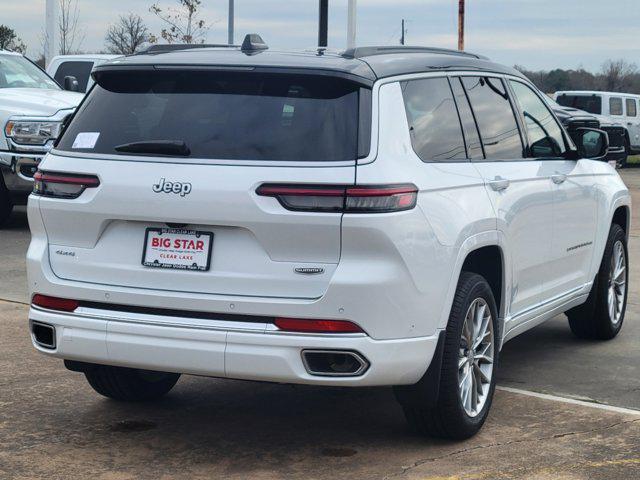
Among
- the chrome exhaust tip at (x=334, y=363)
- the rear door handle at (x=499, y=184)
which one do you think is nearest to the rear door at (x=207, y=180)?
the chrome exhaust tip at (x=334, y=363)

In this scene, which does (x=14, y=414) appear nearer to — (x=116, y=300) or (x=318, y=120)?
(x=116, y=300)

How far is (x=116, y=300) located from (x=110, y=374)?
1053 mm

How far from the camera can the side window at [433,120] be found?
5.21m

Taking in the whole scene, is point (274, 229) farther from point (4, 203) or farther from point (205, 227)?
point (4, 203)

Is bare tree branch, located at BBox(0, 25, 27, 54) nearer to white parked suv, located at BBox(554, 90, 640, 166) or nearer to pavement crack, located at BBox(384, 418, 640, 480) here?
white parked suv, located at BBox(554, 90, 640, 166)

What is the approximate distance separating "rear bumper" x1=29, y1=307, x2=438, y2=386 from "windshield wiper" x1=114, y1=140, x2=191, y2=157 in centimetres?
68

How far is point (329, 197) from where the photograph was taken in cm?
471

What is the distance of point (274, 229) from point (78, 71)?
1588 centimetres

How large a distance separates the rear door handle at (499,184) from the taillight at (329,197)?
44.2 inches

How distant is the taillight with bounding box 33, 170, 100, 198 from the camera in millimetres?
5070

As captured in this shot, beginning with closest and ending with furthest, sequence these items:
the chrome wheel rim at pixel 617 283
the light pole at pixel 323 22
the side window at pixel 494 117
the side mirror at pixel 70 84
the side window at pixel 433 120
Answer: the side window at pixel 433 120 → the side window at pixel 494 117 → the chrome wheel rim at pixel 617 283 → the side mirror at pixel 70 84 → the light pole at pixel 323 22

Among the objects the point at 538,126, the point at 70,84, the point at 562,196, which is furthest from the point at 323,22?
the point at 562,196

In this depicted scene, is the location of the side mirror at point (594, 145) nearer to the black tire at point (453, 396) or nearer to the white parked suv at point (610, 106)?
the black tire at point (453, 396)

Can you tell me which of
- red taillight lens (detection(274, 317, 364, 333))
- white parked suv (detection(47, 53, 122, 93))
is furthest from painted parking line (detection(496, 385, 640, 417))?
white parked suv (detection(47, 53, 122, 93))
